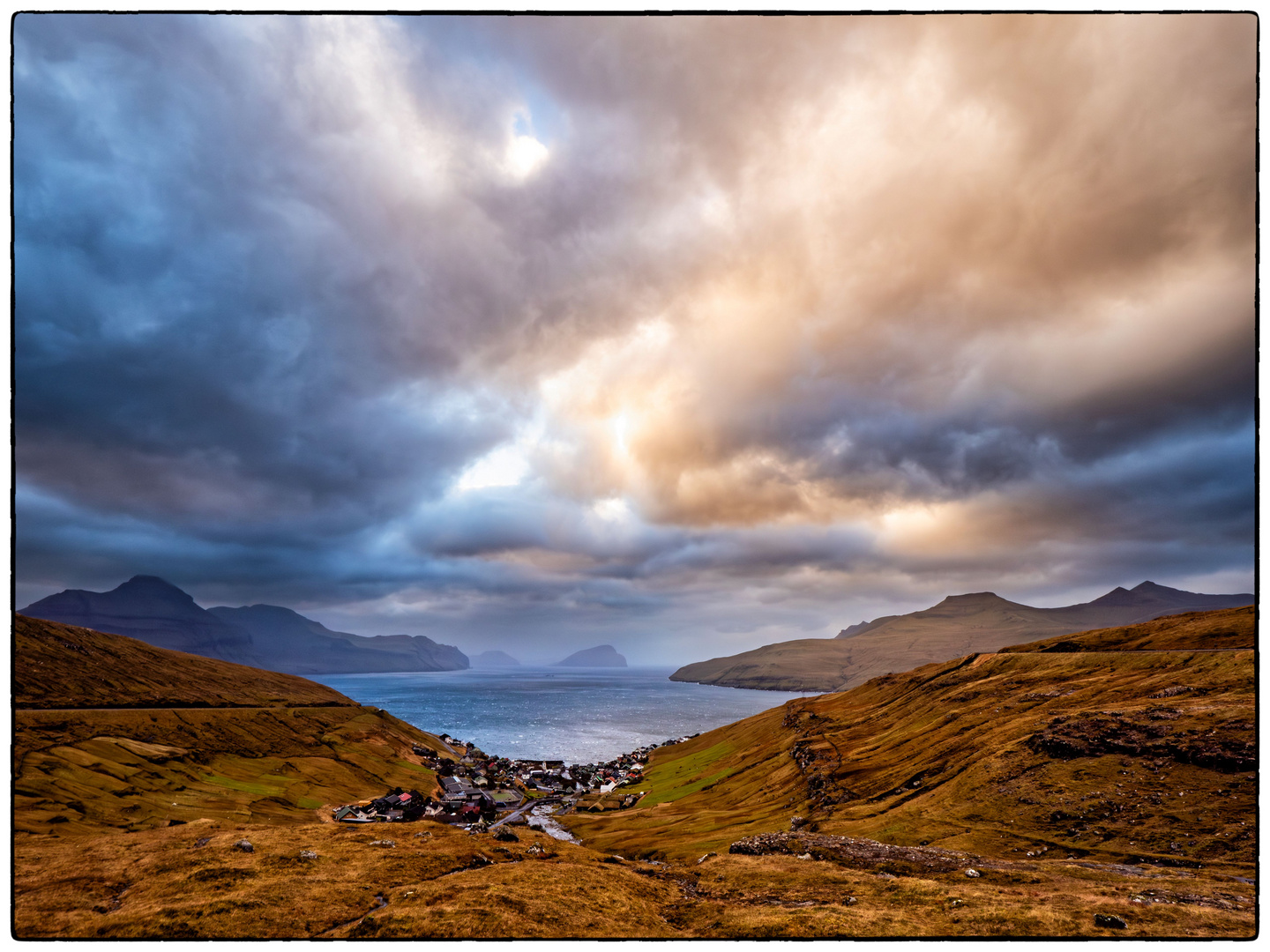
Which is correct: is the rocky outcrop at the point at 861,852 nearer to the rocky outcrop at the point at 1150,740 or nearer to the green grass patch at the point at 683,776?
the rocky outcrop at the point at 1150,740

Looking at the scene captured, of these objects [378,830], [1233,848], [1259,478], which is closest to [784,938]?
[1259,478]

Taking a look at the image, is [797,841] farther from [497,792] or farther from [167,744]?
[167,744]

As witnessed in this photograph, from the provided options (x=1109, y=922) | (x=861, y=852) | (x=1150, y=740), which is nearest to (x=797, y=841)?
(x=861, y=852)

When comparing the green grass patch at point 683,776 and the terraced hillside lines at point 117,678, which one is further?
the terraced hillside lines at point 117,678

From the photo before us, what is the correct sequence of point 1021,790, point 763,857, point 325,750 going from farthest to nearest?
point 325,750 → point 1021,790 → point 763,857

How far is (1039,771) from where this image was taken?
47.3 meters

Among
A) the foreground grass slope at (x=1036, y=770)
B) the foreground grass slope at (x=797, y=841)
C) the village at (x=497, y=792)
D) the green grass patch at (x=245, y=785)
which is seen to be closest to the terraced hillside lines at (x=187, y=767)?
the green grass patch at (x=245, y=785)

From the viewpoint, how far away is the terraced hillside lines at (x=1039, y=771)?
38.5 meters

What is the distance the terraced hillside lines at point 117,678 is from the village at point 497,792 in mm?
59649

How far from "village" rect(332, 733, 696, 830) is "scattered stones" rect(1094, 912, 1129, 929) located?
7367cm

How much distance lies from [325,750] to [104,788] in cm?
6161

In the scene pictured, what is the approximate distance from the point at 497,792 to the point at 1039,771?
113 metres

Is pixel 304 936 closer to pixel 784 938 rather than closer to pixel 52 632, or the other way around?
pixel 784 938

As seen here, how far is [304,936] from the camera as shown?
27.8m
